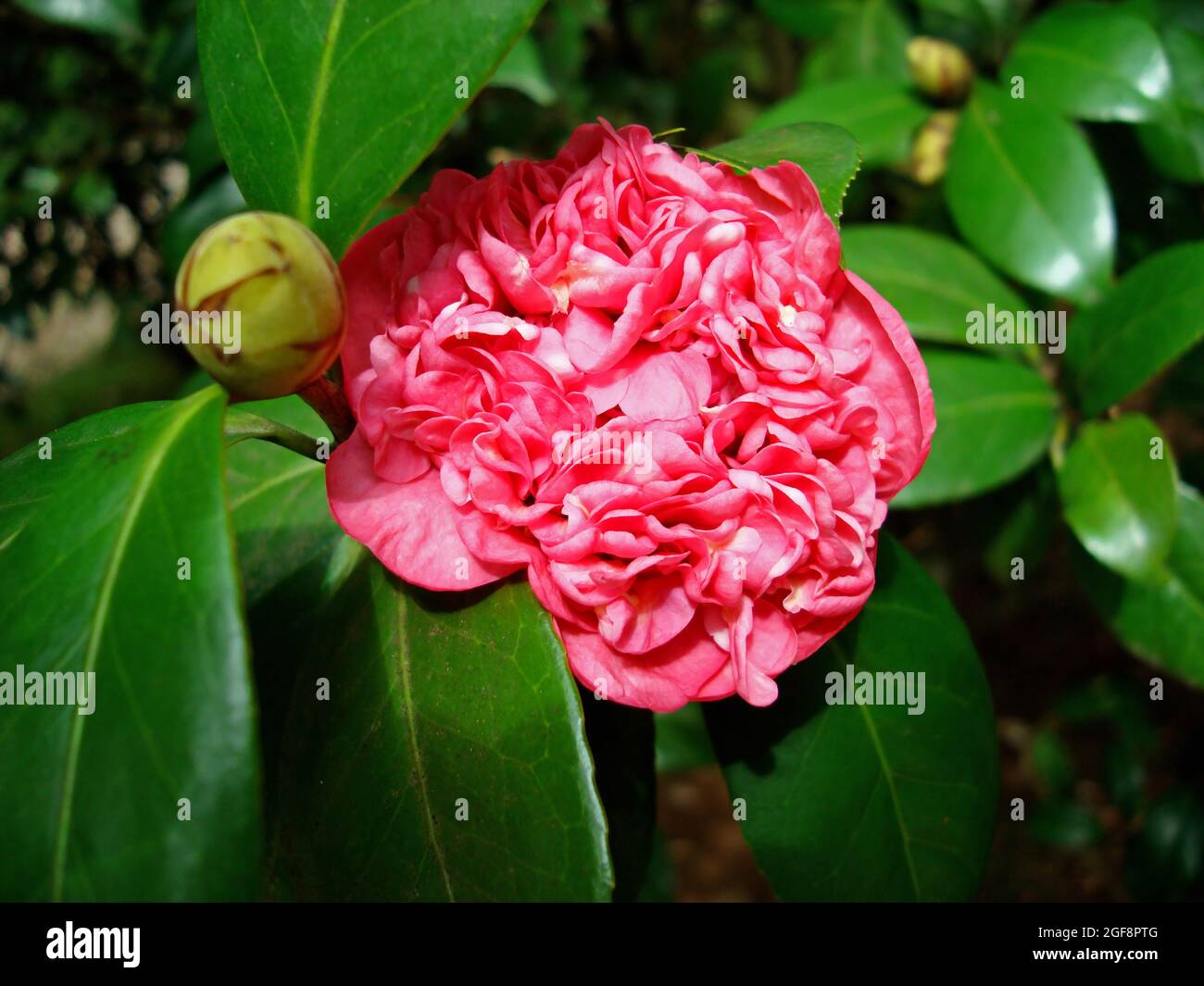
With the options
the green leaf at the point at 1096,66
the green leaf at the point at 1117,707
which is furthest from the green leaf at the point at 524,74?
the green leaf at the point at 1117,707

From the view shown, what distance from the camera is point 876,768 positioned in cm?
91

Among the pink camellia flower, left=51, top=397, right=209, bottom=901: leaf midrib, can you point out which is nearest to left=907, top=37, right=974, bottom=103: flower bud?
the pink camellia flower

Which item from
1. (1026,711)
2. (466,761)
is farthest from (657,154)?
(1026,711)

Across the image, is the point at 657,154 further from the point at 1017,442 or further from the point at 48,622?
the point at 1017,442

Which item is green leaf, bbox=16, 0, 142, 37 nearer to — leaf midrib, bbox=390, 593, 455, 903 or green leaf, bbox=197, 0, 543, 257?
green leaf, bbox=197, 0, 543, 257

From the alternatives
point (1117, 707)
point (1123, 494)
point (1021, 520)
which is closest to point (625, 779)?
point (1123, 494)

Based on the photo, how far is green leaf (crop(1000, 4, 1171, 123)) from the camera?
4.10ft

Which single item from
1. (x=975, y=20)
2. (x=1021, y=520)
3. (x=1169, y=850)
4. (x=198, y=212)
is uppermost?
(x=975, y=20)

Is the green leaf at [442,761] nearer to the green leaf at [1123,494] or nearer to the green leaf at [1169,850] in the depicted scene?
the green leaf at [1123,494]

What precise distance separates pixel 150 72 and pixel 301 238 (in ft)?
4.31

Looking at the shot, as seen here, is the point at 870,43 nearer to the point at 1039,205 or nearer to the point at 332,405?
the point at 1039,205

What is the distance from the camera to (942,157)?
1439 mm

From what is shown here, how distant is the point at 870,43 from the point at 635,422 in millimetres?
1290

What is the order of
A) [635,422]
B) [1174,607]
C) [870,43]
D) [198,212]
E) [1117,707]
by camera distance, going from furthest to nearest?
1. [1117,707]
2. [870,43]
3. [198,212]
4. [1174,607]
5. [635,422]
